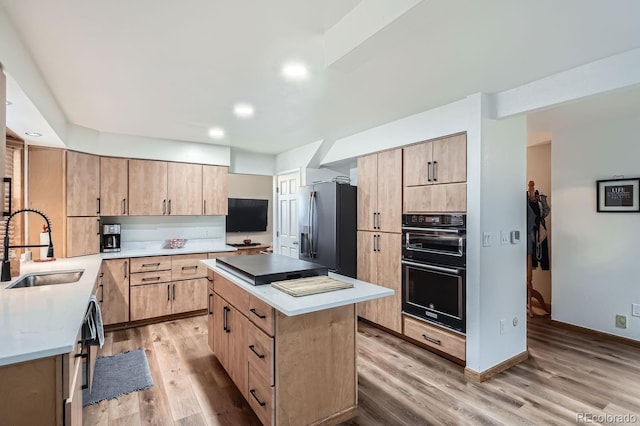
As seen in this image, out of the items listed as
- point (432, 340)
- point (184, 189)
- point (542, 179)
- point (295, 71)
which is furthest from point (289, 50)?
point (542, 179)

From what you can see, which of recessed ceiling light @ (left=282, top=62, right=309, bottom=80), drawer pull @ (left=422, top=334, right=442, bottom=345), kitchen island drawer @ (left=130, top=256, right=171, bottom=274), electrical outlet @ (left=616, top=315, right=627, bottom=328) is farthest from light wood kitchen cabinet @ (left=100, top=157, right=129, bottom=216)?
electrical outlet @ (left=616, top=315, right=627, bottom=328)

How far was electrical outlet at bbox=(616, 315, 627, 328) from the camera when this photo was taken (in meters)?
3.38

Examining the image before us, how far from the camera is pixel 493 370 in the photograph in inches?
107

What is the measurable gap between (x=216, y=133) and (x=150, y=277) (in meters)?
1.98

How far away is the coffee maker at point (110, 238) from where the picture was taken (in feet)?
13.2

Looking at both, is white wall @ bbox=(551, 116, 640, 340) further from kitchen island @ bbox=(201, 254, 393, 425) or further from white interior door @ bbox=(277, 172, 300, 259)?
white interior door @ bbox=(277, 172, 300, 259)

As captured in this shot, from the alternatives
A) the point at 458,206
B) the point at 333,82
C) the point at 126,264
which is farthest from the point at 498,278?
the point at 126,264

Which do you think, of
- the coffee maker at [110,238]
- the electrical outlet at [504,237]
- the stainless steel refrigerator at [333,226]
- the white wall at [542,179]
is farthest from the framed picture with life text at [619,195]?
the coffee maker at [110,238]

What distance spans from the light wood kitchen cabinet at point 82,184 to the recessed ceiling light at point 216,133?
54.7 inches

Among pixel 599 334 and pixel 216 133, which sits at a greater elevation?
pixel 216 133

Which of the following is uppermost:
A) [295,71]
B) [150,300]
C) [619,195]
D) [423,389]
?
[295,71]

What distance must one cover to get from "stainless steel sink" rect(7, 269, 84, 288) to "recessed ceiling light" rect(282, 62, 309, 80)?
2411mm

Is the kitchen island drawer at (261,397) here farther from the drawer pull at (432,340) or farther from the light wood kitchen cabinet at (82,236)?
the light wood kitchen cabinet at (82,236)

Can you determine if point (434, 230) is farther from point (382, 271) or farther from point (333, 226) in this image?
point (333, 226)
